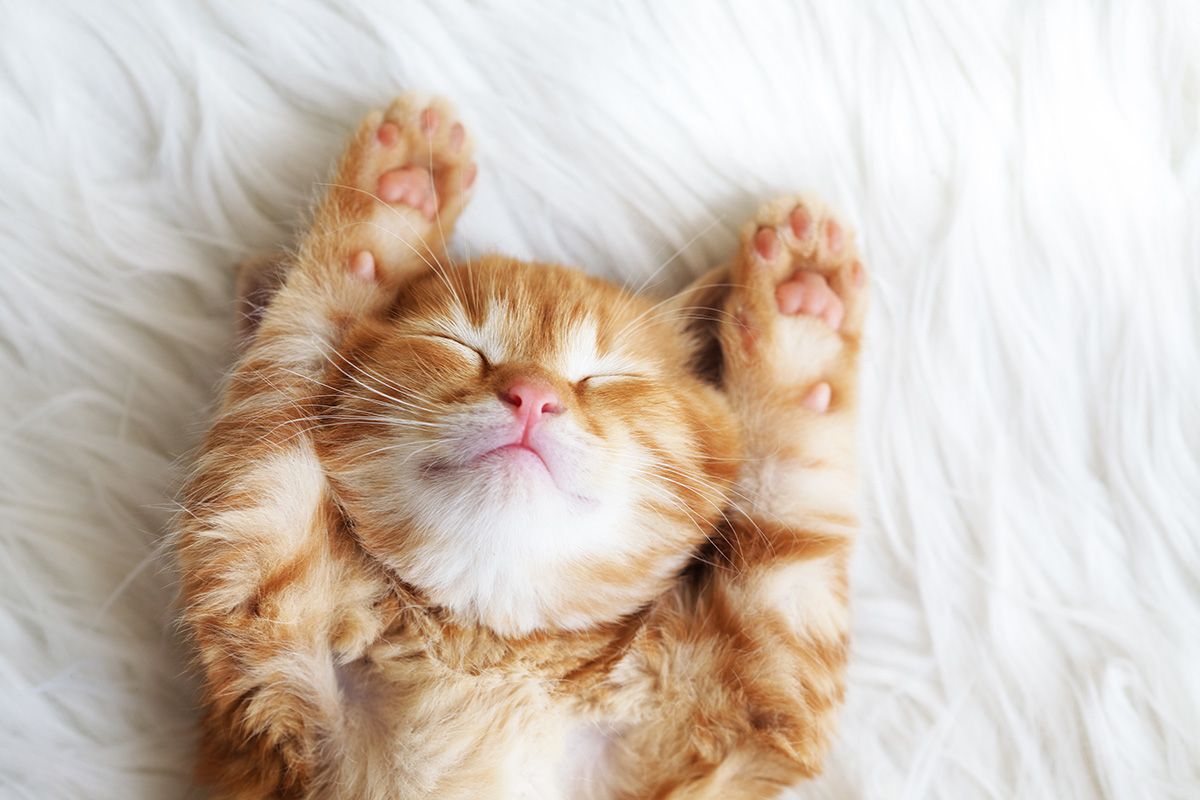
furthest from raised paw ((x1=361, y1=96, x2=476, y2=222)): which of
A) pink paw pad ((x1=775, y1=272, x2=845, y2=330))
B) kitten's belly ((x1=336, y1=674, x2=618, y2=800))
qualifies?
kitten's belly ((x1=336, y1=674, x2=618, y2=800))

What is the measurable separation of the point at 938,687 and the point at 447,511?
2.06 feet

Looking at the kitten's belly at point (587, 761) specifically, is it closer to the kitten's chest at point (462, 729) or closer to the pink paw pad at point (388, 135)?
the kitten's chest at point (462, 729)

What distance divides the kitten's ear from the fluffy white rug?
78mm

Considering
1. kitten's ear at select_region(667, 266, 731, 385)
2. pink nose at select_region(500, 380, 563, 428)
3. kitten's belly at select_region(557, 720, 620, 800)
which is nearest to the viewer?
pink nose at select_region(500, 380, 563, 428)

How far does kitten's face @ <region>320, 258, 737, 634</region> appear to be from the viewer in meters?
0.84

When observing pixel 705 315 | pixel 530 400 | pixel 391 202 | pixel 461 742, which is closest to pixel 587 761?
pixel 461 742

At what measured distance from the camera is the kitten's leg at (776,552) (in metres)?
0.92

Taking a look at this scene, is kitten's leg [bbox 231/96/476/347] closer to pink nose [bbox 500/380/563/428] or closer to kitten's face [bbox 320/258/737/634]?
kitten's face [bbox 320/258/737/634]

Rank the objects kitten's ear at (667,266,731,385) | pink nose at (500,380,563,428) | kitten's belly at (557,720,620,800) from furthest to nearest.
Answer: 1. kitten's ear at (667,266,731,385)
2. kitten's belly at (557,720,620,800)
3. pink nose at (500,380,563,428)

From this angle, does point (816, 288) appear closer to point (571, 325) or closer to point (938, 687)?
point (571, 325)

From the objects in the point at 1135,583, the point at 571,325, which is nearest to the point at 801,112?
the point at 571,325

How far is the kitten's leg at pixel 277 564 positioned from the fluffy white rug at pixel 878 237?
0.19 metres

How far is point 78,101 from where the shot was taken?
43.6 inches

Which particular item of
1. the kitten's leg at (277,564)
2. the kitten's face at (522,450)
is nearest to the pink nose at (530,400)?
the kitten's face at (522,450)
